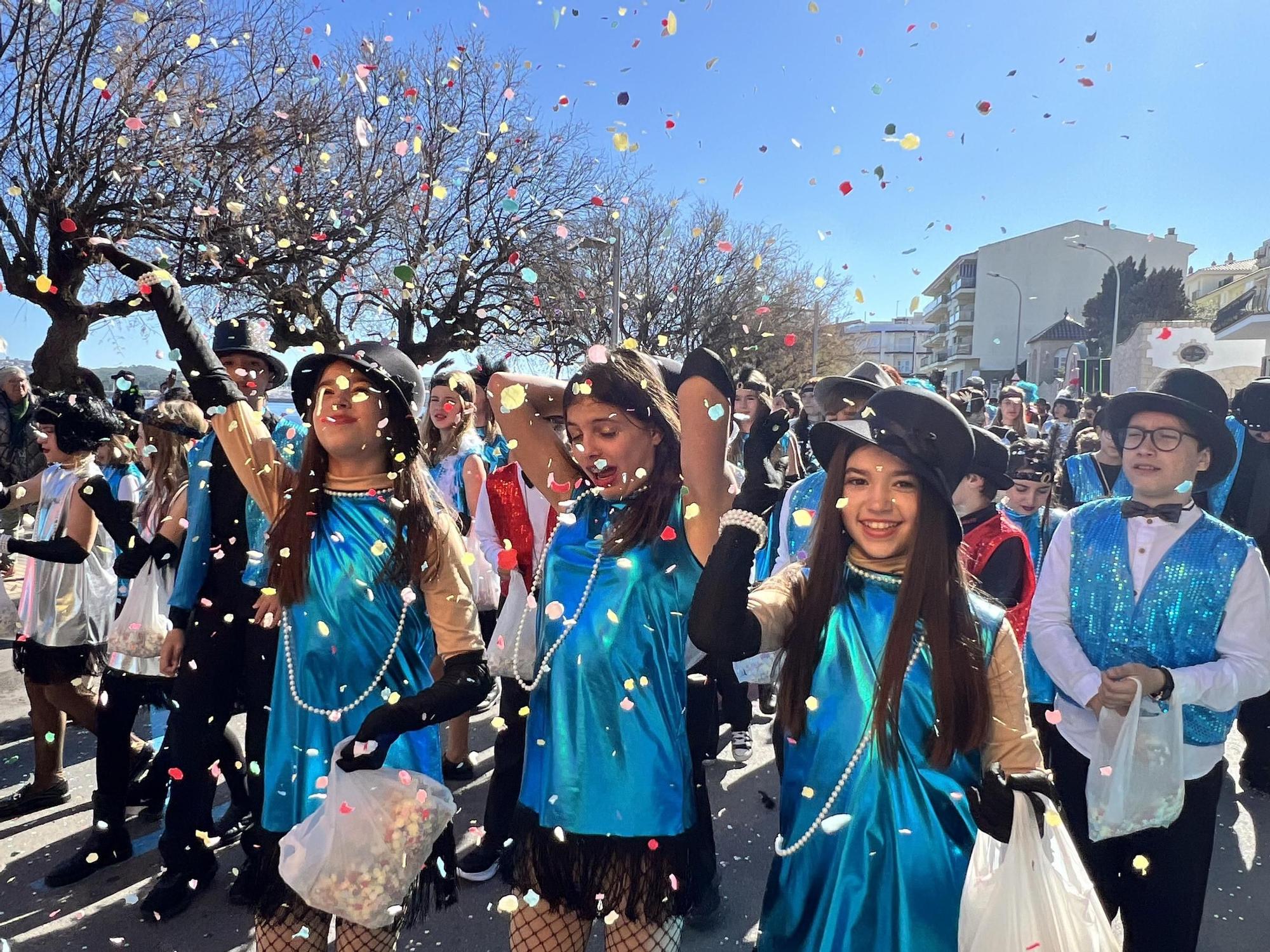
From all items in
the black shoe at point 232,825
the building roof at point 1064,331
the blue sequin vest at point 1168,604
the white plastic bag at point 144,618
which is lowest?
the black shoe at point 232,825

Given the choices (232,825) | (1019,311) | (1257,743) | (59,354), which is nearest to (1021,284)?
(1019,311)

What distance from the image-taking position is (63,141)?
10.6 metres

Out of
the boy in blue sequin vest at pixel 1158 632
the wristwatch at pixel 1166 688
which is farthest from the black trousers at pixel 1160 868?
the wristwatch at pixel 1166 688

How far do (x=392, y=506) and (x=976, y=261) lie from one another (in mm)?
69089

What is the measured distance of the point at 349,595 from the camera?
2.22m

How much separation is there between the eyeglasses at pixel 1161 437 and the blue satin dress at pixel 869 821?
1.25 m

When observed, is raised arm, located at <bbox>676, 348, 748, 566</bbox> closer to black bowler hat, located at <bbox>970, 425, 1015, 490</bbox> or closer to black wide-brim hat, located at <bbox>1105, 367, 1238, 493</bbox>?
black bowler hat, located at <bbox>970, 425, 1015, 490</bbox>

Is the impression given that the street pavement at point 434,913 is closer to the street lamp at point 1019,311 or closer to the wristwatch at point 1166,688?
the wristwatch at point 1166,688

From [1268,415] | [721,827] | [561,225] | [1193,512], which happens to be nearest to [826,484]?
[1193,512]

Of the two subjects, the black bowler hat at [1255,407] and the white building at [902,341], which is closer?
the black bowler hat at [1255,407]

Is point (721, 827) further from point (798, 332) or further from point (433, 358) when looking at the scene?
point (798, 332)

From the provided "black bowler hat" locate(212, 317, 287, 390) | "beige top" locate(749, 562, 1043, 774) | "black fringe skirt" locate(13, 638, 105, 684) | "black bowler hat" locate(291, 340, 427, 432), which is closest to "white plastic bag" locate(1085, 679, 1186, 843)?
"beige top" locate(749, 562, 1043, 774)

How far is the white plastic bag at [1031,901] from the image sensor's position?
160cm

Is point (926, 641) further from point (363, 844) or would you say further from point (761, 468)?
point (363, 844)
